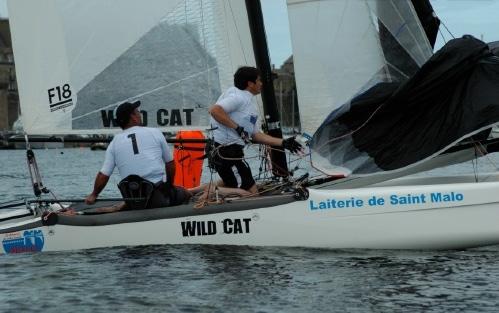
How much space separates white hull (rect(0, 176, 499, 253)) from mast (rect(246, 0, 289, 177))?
107cm

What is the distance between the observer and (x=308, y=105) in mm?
9430

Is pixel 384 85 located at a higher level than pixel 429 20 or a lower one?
lower

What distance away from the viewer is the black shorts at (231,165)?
8773 millimetres

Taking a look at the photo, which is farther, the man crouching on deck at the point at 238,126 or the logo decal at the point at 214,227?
the man crouching on deck at the point at 238,126

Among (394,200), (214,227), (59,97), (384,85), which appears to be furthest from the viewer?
(59,97)

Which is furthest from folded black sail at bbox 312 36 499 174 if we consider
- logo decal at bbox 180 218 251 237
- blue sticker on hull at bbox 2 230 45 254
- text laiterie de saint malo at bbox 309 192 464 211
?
blue sticker on hull at bbox 2 230 45 254

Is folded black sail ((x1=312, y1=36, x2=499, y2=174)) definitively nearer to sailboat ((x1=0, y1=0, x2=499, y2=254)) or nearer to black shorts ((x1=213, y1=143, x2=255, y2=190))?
sailboat ((x1=0, y1=0, x2=499, y2=254))

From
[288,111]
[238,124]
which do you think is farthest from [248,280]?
[288,111]

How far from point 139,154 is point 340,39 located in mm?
2260

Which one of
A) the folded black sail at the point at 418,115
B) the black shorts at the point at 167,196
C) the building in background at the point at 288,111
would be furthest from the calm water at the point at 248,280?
the building in background at the point at 288,111

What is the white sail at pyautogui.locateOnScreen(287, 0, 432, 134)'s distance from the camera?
940 cm

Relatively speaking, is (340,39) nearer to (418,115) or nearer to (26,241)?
(418,115)

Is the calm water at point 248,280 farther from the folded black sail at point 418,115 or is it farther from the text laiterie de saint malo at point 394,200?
the folded black sail at point 418,115

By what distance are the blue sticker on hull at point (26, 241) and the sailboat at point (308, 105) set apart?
0.01 meters
